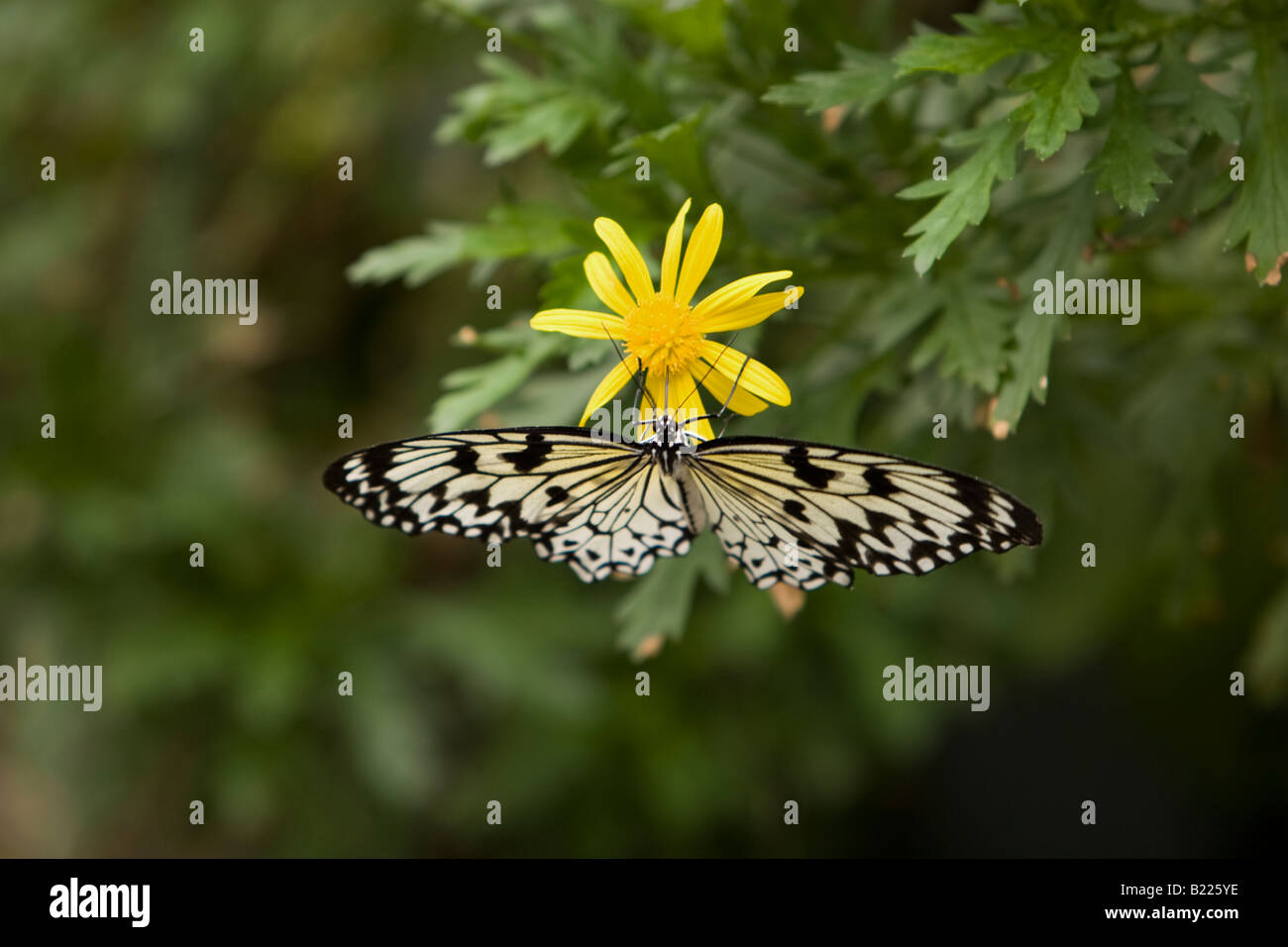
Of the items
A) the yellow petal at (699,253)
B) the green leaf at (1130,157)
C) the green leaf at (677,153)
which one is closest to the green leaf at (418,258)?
the green leaf at (677,153)

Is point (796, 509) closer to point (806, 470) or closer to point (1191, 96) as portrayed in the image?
point (806, 470)

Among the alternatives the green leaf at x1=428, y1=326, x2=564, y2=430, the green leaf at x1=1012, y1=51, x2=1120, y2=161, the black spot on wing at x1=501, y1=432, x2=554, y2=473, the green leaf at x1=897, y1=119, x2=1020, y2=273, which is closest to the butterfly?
the black spot on wing at x1=501, y1=432, x2=554, y2=473

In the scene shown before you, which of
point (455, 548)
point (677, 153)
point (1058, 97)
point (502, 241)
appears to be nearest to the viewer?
point (1058, 97)

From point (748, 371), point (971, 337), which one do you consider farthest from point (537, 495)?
point (971, 337)

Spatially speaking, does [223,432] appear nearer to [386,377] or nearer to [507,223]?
[386,377]

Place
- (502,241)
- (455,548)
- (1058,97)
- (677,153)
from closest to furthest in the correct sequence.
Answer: (1058,97) → (677,153) → (502,241) → (455,548)

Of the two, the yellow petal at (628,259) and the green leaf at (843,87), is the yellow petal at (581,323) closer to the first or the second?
the yellow petal at (628,259)
